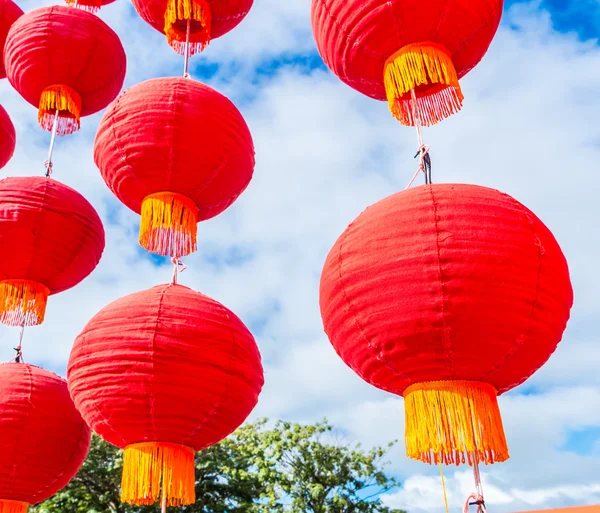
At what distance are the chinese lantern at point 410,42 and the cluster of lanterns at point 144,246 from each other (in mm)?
565

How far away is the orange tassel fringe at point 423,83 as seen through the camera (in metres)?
1.82

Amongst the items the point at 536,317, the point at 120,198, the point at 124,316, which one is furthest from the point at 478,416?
the point at 120,198

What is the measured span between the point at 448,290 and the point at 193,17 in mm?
2147

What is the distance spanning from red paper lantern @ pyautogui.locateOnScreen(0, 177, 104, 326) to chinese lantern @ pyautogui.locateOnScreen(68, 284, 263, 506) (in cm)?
76

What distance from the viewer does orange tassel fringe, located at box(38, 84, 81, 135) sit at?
9.99 ft

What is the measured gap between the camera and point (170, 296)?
205 cm

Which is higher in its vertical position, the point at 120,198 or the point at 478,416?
the point at 120,198

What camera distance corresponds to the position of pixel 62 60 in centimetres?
297

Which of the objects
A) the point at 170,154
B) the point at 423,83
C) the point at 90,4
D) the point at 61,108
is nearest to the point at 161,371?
the point at 170,154

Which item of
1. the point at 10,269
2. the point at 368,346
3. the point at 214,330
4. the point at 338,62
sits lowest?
the point at 368,346

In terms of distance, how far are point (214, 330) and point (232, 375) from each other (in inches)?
5.9

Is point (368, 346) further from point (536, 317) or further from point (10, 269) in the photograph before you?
point (10, 269)

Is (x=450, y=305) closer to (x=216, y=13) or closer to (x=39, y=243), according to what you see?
(x=39, y=243)

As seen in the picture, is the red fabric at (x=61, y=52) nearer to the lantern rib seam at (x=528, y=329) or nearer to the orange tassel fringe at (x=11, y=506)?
the orange tassel fringe at (x=11, y=506)
